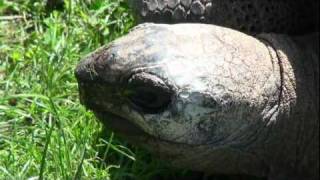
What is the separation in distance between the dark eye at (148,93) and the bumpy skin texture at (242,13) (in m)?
0.47

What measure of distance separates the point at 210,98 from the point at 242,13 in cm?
58

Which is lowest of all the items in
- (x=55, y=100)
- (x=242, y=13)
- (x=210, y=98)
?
(x=55, y=100)

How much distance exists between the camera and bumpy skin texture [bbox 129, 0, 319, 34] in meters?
2.07

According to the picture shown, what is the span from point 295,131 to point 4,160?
2.40ft

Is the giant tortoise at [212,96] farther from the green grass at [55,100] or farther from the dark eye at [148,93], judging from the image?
the green grass at [55,100]

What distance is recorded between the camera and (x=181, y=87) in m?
1.59

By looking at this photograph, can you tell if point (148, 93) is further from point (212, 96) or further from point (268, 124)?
point (268, 124)

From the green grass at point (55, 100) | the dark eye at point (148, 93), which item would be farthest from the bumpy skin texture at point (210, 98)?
the green grass at point (55, 100)

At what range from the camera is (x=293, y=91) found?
180cm

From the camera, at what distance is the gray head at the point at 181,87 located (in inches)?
63.1

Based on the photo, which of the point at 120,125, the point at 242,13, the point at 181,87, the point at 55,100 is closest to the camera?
the point at 181,87

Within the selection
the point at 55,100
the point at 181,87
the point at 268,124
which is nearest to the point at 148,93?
the point at 181,87

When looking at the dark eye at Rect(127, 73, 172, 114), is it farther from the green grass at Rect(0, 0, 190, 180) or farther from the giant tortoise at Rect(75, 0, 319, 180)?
the green grass at Rect(0, 0, 190, 180)

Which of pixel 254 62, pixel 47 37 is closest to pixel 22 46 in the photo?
pixel 47 37
